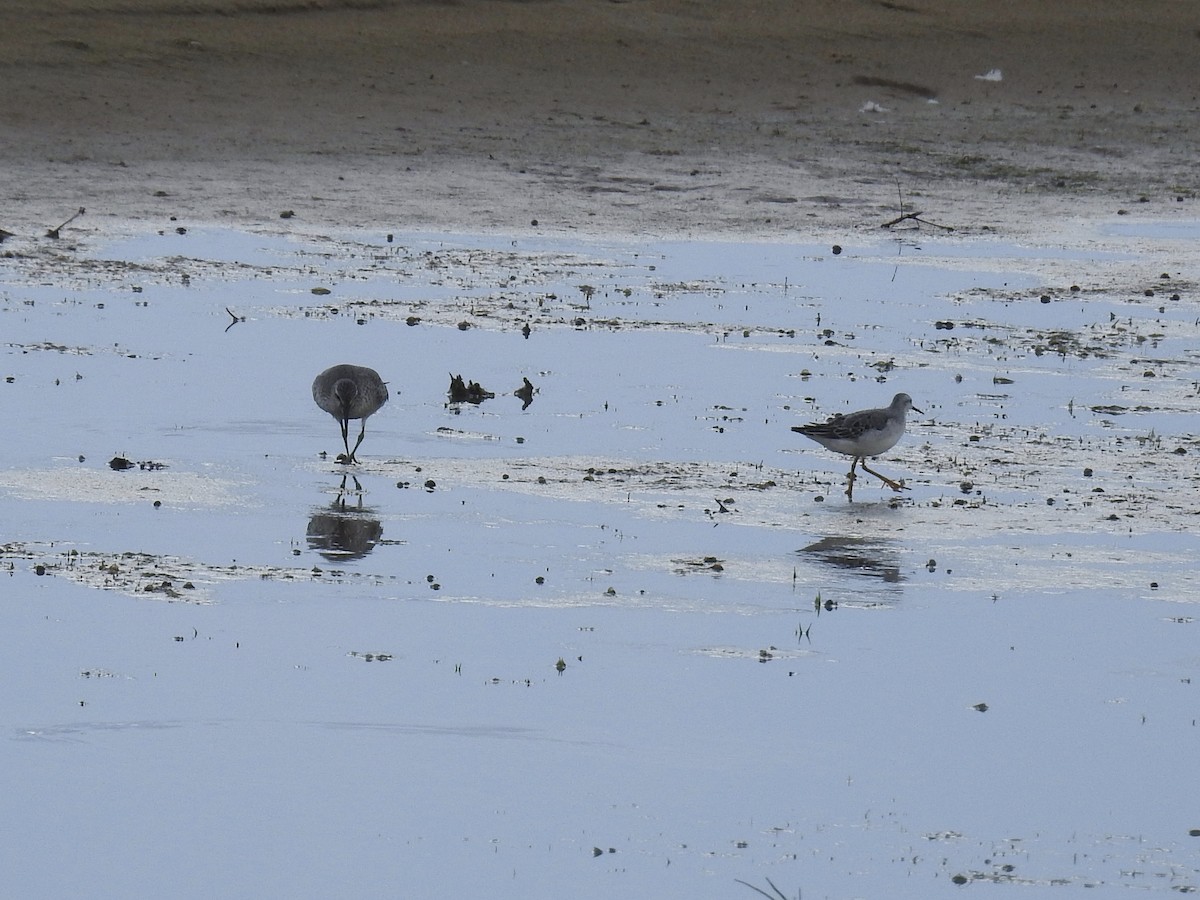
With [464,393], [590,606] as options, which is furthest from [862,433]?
[464,393]

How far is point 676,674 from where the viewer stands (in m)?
8.40

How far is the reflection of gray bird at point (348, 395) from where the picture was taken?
480 inches

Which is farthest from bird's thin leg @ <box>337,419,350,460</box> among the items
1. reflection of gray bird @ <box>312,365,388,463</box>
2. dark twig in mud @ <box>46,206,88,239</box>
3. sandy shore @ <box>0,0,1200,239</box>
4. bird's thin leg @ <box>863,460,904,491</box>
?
sandy shore @ <box>0,0,1200,239</box>

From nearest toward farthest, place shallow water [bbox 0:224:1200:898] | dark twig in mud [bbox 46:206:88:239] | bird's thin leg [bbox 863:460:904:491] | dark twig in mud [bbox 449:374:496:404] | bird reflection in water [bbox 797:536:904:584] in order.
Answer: shallow water [bbox 0:224:1200:898]
bird reflection in water [bbox 797:536:904:584]
bird's thin leg [bbox 863:460:904:491]
dark twig in mud [bbox 449:374:496:404]
dark twig in mud [bbox 46:206:88:239]

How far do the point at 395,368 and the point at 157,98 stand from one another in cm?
1234

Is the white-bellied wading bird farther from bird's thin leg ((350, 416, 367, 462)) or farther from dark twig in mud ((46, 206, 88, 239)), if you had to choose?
dark twig in mud ((46, 206, 88, 239))

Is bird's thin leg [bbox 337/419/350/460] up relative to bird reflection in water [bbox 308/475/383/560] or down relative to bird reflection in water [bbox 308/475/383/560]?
up

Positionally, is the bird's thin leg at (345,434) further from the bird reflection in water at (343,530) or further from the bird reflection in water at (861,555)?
the bird reflection in water at (861,555)

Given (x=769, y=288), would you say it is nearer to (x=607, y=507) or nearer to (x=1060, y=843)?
(x=607, y=507)

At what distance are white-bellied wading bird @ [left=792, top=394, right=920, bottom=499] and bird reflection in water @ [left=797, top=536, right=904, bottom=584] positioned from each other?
1.12 metres

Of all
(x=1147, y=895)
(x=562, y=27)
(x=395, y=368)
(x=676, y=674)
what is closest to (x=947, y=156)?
(x=562, y=27)

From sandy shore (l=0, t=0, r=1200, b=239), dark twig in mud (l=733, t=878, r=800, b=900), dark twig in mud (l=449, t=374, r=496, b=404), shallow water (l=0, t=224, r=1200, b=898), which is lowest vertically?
dark twig in mud (l=733, t=878, r=800, b=900)

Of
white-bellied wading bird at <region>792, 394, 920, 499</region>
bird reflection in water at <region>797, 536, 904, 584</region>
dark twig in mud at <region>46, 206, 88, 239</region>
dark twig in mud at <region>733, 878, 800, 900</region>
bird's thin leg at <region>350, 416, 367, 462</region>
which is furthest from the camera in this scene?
dark twig in mud at <region>46, 206, 88, 239</region>

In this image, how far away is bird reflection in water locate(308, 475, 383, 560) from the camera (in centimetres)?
1012
